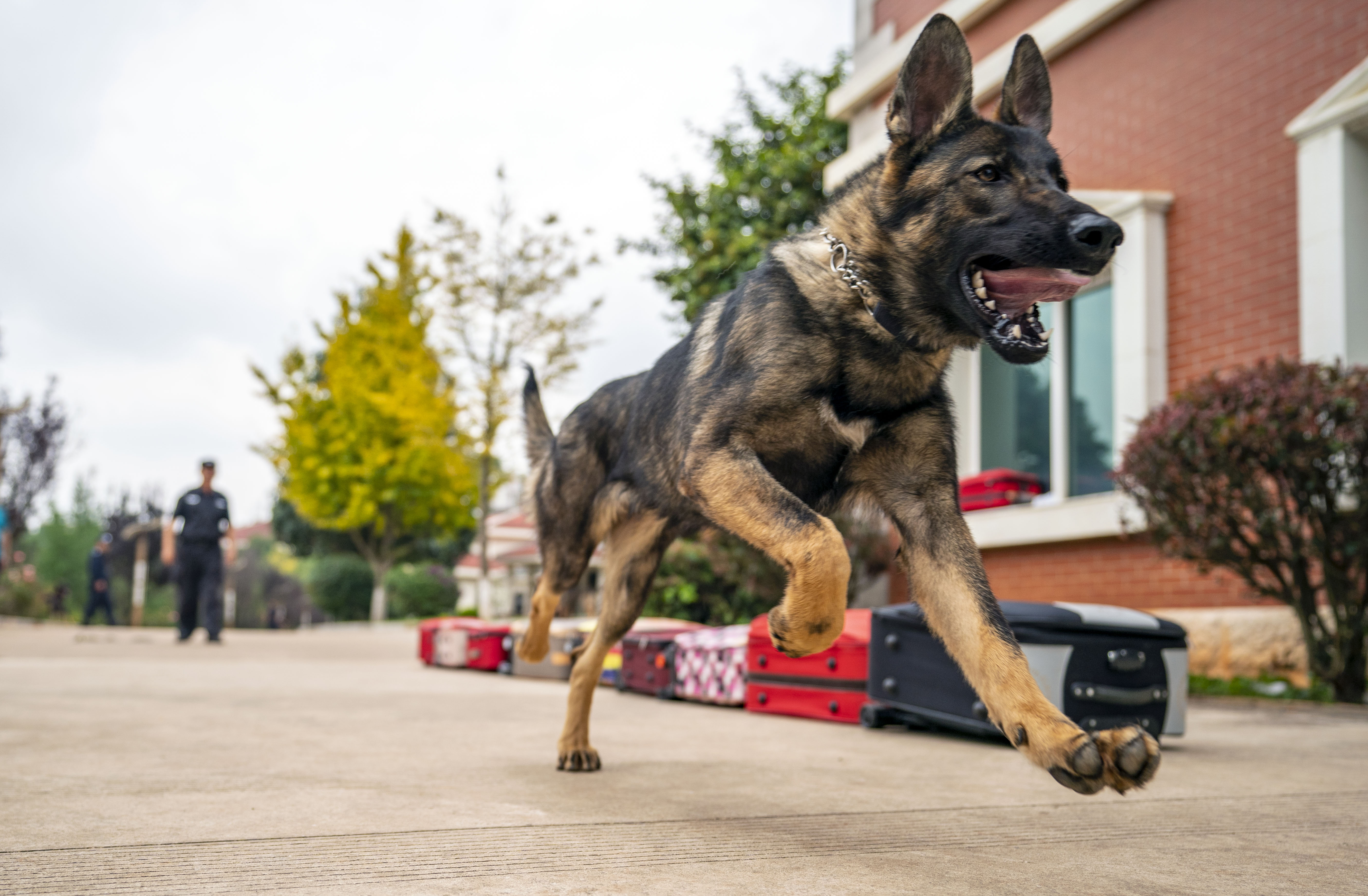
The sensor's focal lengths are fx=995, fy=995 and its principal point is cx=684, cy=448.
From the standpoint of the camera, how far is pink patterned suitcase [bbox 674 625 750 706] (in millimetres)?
6367

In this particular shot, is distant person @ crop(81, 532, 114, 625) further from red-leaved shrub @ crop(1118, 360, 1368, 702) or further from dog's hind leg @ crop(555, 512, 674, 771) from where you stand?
red-leaved shrub @ crop(1118, 360, 1368, 702)

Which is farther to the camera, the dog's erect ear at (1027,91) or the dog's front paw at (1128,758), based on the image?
the dog's erect ear at (1027,91)

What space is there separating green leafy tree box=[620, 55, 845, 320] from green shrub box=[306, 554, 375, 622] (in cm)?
1671

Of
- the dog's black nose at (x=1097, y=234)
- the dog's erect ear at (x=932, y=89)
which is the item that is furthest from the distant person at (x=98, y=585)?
the dog's black nose at (x=1097, y=234)

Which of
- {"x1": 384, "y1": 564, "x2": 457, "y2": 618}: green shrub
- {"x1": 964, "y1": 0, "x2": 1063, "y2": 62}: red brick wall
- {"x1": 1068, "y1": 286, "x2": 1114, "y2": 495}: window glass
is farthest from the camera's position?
{"x1": 384, "y1": 564, "x2": 457, "y2": 618}: green shrub

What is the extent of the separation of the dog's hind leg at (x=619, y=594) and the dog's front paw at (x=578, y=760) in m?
0.05

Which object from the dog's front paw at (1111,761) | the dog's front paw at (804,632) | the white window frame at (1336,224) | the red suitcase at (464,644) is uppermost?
the white window frame at (1336,224)

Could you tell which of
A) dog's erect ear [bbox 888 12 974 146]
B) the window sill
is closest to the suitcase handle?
dog's erect ear [bbox 888 12 974 146]

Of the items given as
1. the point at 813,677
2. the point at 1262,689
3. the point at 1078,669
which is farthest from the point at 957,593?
the point at 1262,689

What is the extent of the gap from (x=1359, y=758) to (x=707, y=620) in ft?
25.2

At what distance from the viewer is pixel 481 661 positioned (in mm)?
9516

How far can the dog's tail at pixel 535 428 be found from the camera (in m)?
4.38

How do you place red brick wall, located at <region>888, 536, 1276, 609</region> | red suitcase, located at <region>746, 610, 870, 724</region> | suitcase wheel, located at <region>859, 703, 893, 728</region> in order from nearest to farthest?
suitcase wheel, located at <region>859, 703, 893, 728</region>, red suitcase, located at <region>746, 610, 870, 724</region>, red brick wall, located at <region>888, 536, 1276, 609</region>

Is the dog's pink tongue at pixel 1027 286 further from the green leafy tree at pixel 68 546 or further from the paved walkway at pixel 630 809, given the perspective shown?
the green leafy tree at pixel 68 546
